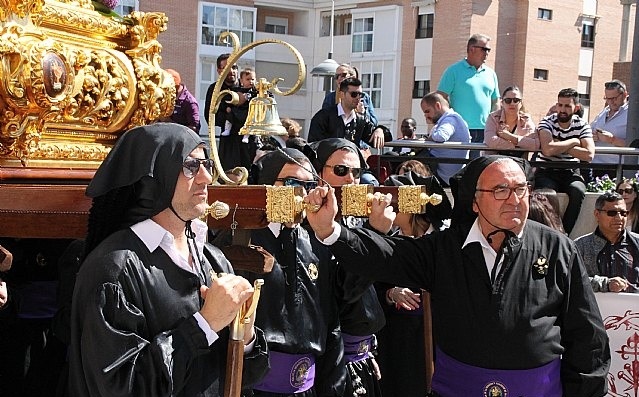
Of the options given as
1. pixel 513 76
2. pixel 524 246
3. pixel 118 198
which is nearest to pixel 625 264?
pixel 524 246

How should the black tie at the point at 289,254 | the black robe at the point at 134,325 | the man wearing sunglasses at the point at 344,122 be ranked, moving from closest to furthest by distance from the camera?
the black robe at the point at 134,325 < the black tie at the point at 289,254 < the man wearing sunglasses at the point at 344,122

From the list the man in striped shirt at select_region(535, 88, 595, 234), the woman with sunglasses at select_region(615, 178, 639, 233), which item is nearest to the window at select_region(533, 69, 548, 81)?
the man in striped shirt at select_region(535, 88, 595, 234)

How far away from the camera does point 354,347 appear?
476cm

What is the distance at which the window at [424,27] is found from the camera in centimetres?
3266

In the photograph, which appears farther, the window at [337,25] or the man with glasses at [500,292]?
the window at [337,25]

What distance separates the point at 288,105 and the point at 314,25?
3905mm

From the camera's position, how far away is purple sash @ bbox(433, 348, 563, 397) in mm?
3764

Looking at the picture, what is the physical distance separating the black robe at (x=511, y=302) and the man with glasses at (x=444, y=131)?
11.5 feet

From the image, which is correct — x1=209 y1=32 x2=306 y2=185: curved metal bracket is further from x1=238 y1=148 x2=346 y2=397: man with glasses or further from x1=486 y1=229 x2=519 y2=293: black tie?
x1=486 y1=229 x2=519 y2=293: black tie

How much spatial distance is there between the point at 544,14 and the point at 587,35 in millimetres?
2554

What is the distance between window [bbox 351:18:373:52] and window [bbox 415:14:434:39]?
2.71m

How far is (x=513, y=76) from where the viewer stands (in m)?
32.0

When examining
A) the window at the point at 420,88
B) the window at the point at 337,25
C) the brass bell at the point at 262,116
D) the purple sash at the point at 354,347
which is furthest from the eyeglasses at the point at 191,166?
the window at the point at 337,25

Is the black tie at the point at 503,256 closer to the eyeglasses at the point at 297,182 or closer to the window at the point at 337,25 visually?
the eyeglasses at the point at 297,182
